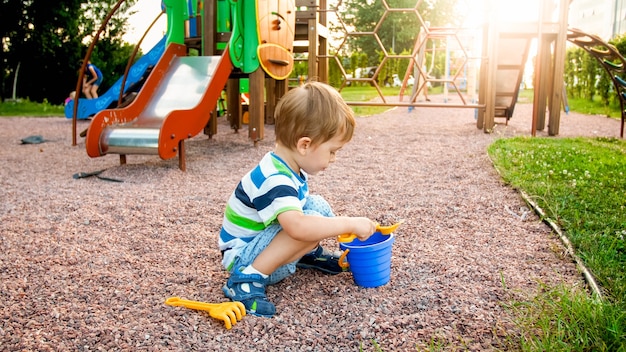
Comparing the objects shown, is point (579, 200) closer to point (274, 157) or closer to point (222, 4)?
point (274, 157)

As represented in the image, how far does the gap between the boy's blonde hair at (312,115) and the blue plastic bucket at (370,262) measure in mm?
455

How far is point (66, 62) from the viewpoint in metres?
16.1

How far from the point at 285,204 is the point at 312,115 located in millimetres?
329

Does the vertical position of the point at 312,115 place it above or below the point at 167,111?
above

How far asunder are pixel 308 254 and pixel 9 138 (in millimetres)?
6656

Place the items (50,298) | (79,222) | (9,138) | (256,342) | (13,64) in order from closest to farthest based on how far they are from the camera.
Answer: (256,342), (50,298), (79,222), (9,138), (13,64)

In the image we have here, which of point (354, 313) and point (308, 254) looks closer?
point (354, 313)

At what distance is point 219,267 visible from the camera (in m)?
2.51

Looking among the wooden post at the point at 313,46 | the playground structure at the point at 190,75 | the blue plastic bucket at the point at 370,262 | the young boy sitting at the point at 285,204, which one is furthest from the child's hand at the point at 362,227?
the wooden post at the point at 313,46

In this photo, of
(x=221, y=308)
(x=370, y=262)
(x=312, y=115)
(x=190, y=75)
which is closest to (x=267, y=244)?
(x=221, y=308)

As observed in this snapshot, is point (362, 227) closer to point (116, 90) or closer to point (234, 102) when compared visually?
point (234, 102)

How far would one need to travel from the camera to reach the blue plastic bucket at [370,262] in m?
2.15

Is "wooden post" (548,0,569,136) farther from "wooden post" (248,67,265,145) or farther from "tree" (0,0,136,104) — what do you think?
"tree" (0,0,136,104)

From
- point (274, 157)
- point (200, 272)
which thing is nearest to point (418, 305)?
point (274, 157)
